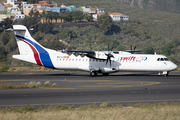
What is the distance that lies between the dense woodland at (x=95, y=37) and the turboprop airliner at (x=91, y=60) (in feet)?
194

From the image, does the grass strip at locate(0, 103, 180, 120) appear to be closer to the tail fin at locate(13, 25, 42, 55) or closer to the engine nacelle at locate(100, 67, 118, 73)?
the engine nacelle at locate(100, 67, 118, 73)

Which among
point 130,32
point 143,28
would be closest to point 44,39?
point 130,32

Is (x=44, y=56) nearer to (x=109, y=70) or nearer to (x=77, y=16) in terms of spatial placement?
(x=109, y=70)

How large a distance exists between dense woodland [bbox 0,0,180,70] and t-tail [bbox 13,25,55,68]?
58.8 metres

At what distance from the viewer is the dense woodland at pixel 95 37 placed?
107000mm

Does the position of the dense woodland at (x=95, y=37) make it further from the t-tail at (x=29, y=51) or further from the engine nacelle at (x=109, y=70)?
the engine nacelle at (x=109, y=70)

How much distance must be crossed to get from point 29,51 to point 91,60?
343 inches

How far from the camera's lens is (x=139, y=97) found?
1973 cm

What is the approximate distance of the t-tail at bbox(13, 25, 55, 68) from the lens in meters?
37.2

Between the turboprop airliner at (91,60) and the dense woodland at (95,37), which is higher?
the turboprop airliner at (91,60)

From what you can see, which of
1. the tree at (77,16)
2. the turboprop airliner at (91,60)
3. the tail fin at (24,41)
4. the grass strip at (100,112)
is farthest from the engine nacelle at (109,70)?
the tree at (77,16)

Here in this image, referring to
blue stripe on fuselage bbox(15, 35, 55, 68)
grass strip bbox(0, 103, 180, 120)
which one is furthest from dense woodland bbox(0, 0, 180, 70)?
grass strip bbox(0, 103, 180, 120)

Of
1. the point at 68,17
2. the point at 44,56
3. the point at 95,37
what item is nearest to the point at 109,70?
the point at 44,56

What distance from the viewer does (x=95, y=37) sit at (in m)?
125
